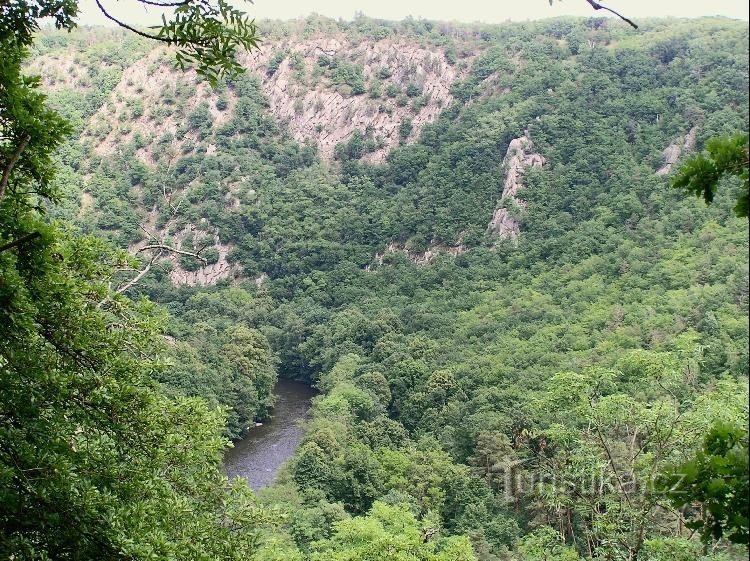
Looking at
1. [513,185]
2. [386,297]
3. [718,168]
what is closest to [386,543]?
[718,168]

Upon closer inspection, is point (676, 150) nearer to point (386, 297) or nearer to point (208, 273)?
point (386, 297)

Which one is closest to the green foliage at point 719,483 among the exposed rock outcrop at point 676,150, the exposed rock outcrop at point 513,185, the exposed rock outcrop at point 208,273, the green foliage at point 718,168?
the green foliage at point 718,168

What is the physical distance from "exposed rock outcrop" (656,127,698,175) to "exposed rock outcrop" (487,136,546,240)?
10.6 meters

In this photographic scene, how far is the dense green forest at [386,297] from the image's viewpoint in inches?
211

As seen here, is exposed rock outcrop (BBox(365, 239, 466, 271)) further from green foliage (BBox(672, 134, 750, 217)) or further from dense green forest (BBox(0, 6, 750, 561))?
green foliage (BBox(672, 134, 750, 217))

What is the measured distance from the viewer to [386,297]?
54938 millimetres

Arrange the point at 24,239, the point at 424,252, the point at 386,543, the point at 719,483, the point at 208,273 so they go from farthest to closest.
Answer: the point at 208,273 → the point at 424,252 → the point at 386,543 → the point at 24,239 → the point at 719,483

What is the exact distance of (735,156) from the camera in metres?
2.98

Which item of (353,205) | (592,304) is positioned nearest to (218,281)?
(353,205)

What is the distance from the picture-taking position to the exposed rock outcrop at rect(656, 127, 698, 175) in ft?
173

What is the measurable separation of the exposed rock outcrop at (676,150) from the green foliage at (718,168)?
53.3m

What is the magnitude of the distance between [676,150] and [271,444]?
36673mm

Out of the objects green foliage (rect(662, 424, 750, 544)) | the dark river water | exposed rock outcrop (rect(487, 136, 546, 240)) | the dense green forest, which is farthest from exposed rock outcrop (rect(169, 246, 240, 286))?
green foliage (rect(662, 424, 750, 544))

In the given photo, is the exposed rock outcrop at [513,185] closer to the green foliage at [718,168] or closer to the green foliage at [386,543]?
the green foliage at [386,543]
